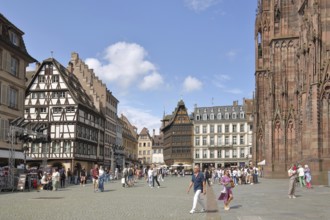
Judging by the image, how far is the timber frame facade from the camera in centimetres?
11788

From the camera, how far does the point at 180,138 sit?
119 meters

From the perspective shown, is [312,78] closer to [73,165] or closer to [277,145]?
[277,145]

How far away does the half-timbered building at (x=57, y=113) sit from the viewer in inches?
2478

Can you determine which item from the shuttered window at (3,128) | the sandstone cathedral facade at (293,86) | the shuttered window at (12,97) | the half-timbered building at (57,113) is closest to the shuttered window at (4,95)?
the shuttered window at (12,97)

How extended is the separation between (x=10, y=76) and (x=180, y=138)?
83.1m

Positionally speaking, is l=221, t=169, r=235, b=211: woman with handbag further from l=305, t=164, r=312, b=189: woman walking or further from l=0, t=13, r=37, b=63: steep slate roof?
l=0, t=13, r=37, b=63: steep slate roof

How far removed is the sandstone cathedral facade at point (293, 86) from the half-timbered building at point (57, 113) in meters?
22.7

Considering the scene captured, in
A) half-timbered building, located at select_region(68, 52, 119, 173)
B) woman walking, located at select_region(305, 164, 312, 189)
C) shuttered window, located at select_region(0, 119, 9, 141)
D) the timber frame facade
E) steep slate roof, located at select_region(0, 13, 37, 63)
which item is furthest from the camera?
the timber frame facade

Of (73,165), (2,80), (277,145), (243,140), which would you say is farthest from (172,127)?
(2,80)

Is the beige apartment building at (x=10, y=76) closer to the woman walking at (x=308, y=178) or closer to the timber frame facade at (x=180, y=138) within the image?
the woman walking at (x=308, y=178)

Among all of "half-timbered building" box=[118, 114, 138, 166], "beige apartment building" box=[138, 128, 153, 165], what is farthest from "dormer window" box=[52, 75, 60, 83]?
"beige apartment building" box=[138, 128, 153, 165]

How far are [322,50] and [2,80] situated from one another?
2283 centimetres

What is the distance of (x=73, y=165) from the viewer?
62.3 metres

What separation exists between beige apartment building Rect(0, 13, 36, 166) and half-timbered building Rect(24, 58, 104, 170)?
862 inches
